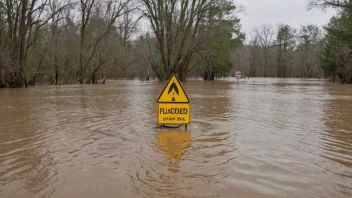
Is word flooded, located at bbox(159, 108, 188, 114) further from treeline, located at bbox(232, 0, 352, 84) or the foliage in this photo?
treeline, located at bbox(232, 0, 352, 84)

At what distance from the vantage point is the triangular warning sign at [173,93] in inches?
254

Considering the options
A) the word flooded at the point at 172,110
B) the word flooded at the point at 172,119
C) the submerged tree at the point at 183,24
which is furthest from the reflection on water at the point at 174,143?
the submerged tree at the point at 183,24

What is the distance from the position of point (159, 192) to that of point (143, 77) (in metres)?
69.6

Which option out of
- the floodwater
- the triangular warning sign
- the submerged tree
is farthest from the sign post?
the submerged tree

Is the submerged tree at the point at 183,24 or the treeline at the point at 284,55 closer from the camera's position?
the submerged tree at the point at 183,24

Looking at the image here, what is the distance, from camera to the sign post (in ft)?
21.3

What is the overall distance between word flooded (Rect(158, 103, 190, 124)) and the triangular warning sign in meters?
0.10

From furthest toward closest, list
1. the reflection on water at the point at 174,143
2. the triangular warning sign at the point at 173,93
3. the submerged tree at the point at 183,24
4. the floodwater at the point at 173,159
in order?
the submerged tree at the point at 183,24, the triangular warning sign at the point at 173,93, the reflection on water at the point at 174,143, the floodwater at the point at 173,159

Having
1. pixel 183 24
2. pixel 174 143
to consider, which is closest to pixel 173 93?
pixel 174 143

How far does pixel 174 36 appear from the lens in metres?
38.0

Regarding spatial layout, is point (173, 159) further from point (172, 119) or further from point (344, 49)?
point (344, 49)

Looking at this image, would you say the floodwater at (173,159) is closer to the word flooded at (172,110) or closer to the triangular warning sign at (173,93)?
the word flooded at (172,110)

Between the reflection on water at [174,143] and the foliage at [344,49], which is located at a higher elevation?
the foliage at [344,49]

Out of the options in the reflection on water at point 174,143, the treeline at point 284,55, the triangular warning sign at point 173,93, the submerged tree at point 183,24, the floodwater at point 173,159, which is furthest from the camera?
the treeline at point 284,55
